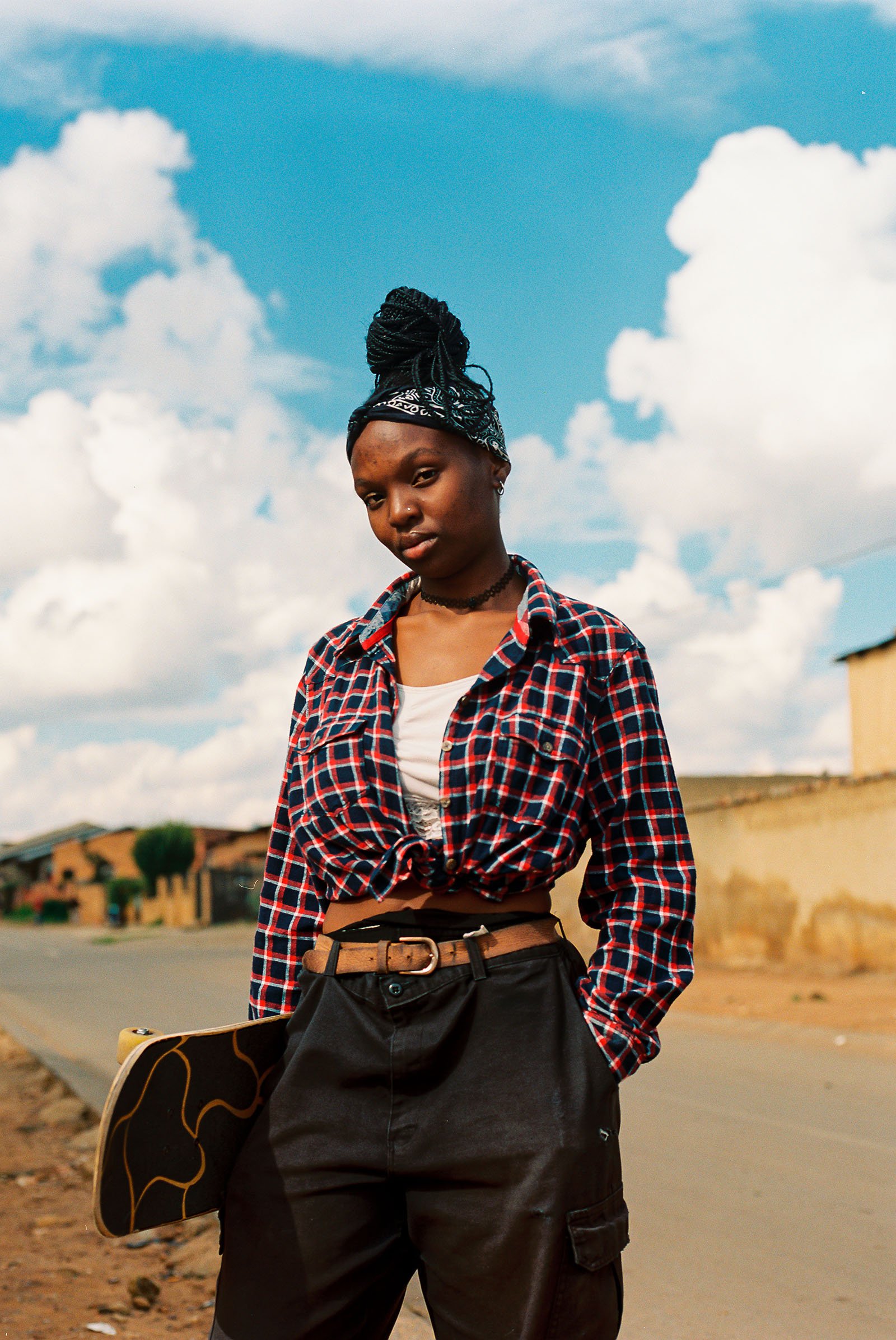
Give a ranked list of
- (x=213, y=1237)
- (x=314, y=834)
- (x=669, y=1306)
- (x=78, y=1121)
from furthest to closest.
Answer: (x=78, y=1121) → (x=213, y=1237) → (x=669, y=1306) → (x=314, y=834)

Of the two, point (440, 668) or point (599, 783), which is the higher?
point (440, 668)

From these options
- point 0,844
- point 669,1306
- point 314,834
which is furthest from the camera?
point 0,844

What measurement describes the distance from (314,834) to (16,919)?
65697mm

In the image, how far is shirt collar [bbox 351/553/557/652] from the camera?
83.9 inches

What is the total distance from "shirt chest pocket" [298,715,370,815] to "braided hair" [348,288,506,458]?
490 mm

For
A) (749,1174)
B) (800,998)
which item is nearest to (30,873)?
(800,998)

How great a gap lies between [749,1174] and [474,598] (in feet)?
14.0

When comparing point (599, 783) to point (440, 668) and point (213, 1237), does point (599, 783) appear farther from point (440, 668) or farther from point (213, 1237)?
point (213, 1237)

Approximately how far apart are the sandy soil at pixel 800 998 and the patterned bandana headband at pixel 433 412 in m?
9.13

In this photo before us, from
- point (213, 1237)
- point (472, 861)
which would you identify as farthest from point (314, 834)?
point (213, 1237)

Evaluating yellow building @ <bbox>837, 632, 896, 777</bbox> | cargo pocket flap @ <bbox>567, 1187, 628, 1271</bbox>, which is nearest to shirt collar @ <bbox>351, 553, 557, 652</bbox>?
cargo pocket flap @ <bbox>567, 1187, 628, 1271</bbox>

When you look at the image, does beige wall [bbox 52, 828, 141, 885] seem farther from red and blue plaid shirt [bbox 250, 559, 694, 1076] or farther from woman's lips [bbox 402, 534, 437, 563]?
woman's lips [bbox 402, 534, 437, 563]

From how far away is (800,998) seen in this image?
1268cm

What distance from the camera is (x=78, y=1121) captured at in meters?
7.39
